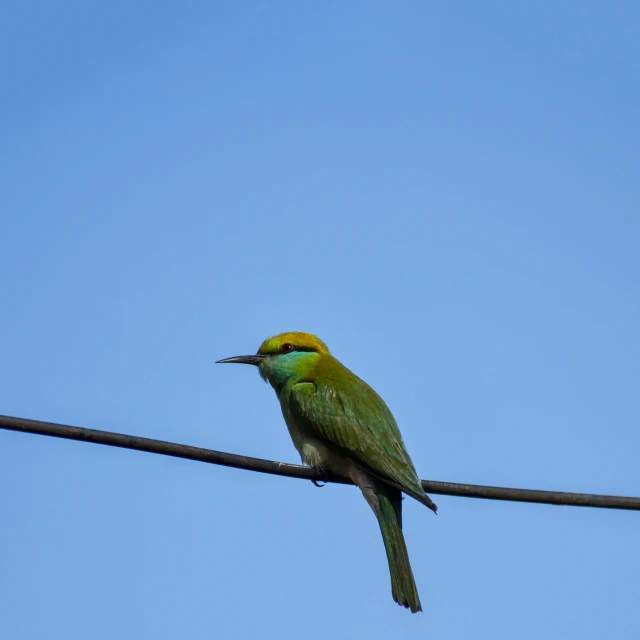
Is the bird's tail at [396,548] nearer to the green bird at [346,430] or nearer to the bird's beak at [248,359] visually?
the green bird at [346,430]

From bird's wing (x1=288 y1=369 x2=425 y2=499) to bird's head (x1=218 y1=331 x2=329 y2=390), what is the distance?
0.24 m

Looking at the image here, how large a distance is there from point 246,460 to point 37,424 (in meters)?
0.81

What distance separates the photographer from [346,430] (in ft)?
17.0

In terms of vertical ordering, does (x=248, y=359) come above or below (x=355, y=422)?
above

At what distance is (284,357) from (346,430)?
96 centimetres

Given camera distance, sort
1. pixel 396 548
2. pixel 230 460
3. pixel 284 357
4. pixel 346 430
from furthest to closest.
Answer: pixel 284 357
pixel 346 430
pixel 396 548
pixel 230 460

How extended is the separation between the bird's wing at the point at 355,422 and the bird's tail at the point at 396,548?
0.14 metres

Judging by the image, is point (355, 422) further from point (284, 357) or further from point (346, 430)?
point (284, 357)

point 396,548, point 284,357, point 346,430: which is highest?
point 284,357

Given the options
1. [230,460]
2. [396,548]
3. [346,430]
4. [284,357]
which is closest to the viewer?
[230,460]

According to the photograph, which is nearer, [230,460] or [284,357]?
[230,460]

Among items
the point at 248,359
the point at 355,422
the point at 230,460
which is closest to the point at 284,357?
the point at 248,359

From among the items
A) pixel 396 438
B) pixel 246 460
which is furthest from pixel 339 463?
pixel 246 460

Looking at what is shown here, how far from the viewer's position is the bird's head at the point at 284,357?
5.88 meters
